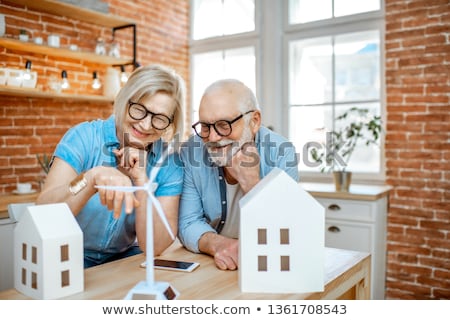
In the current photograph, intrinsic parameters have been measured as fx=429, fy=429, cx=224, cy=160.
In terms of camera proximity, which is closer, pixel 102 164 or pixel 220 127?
pixel 220 127

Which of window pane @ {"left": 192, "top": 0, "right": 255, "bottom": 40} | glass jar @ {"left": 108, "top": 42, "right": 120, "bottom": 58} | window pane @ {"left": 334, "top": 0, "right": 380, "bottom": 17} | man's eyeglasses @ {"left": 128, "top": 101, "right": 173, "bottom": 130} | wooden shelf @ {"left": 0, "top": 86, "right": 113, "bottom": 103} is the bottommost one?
man's eyeglasses @ {"left": 128, "top": 101, "right": 173, "bottom": 130}

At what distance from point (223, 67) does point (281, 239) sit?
145 inches

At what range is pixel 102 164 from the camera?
1647mm

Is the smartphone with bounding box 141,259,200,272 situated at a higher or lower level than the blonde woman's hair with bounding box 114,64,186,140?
lower

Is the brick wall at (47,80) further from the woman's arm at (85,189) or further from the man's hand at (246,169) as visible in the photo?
the man's hand at (246,169)

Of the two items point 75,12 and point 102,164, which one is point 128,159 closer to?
point 102,164

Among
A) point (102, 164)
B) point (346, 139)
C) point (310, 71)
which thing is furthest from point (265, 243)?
point (310, 71)

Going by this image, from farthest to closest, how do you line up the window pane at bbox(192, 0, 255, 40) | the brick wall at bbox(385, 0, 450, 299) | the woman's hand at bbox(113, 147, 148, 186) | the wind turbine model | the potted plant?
the window pane at bbox(192, 0, 255, 40) < the potted plant < the brick wall at bbox(385, 0, 450, 299) < the woman's hand at bbox(113, 147, 148, 186) < the wind turbine model

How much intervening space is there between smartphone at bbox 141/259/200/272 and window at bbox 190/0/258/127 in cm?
308

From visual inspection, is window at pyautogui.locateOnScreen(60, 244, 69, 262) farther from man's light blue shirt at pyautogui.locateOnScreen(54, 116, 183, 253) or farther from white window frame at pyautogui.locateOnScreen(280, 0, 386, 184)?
white window frame at pyautogui.locateOnScreen(280, 0, 386, 184)

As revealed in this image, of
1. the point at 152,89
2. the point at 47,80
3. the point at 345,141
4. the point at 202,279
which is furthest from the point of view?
the point at 345,141

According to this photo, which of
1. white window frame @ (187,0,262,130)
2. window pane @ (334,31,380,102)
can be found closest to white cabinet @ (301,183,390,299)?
window pane @ (334,31,380,102)

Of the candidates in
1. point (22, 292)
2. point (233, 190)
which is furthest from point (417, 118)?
point (22, 292)

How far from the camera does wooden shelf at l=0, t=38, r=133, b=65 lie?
2997 millimetres
